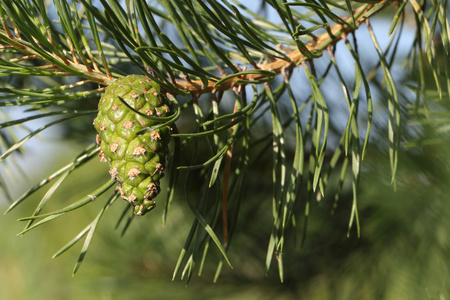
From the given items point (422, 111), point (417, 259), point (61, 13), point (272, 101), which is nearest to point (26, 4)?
point (61, 13)

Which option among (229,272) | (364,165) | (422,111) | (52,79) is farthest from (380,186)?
(52,79)

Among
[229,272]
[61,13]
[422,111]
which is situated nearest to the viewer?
[61,13]

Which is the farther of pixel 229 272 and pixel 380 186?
pixel 229 272

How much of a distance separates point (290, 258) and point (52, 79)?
0.38m

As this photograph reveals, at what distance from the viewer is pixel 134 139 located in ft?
1.02

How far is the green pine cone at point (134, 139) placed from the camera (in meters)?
0.31

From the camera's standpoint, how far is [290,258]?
638mm

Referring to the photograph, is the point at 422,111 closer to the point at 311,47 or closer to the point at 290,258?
the point at 311,47

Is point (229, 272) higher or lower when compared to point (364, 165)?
lower

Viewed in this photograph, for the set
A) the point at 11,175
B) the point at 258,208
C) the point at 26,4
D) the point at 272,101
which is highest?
the point at 26,4

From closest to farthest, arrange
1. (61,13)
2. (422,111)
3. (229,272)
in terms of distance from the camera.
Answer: (61,13) < (422,111) < (229,272)

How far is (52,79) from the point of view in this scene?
556mm

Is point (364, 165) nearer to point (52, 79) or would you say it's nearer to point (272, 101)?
point (272, 101)

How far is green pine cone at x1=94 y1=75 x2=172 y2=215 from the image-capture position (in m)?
0.31
